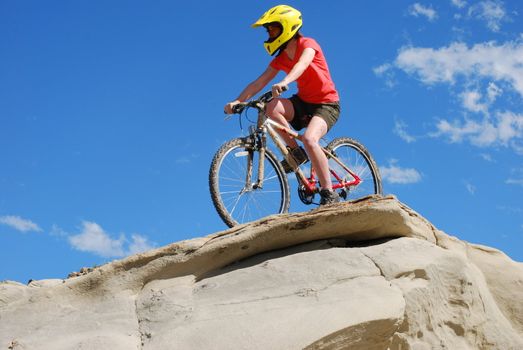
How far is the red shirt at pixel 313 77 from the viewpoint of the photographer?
9.08 metres

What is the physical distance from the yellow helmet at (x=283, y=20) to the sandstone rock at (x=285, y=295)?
261cm

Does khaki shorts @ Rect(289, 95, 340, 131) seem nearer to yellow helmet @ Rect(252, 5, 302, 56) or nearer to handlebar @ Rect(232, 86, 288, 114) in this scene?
handlebar @ Rect(232, 86, 288, 114)

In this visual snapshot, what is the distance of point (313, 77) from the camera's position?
30.0 ft

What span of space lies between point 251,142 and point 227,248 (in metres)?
2.36

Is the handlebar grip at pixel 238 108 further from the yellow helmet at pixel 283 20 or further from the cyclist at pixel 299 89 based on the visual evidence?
the yellow helmet at pixel 283 20

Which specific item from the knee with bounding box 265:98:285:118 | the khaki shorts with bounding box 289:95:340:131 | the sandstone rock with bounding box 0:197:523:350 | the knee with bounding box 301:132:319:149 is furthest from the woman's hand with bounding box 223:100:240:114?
the sandstone rock with bounding box 0:197:523:350

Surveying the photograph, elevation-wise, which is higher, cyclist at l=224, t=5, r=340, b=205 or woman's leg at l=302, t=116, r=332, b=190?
cyclist at l=224, t=5, r=340, b=205

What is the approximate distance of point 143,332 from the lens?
6.45m

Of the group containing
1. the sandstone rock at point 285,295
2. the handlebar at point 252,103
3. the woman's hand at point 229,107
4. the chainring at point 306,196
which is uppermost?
the woman's hand at point 229,107

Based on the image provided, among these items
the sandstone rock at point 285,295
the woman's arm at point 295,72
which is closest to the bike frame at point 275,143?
the woman's arm at point 295,72

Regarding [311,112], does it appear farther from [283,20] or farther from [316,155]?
[283,20]

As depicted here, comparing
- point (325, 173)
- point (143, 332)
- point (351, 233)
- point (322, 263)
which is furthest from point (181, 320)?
point (325, 173)

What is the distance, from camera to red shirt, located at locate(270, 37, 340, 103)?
29.8 ft

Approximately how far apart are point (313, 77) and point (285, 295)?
11.3ft
